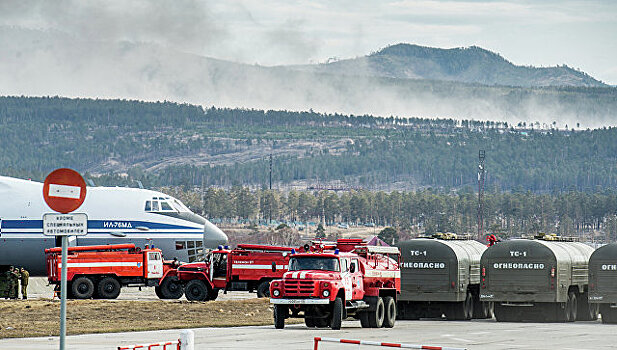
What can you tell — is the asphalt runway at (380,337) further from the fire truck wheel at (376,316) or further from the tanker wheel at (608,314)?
the tanker wheel at (608,314)

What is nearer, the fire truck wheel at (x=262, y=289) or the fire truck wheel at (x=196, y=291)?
the fire truck wheel at (x=196, y=291)

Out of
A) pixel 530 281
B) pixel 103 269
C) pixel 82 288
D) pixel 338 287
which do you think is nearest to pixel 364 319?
pixel 338 287

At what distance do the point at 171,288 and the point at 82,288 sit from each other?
4542 mm

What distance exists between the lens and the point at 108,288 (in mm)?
56875

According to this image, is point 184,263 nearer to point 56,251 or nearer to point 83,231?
point 56,251

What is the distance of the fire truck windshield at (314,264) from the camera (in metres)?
38.8

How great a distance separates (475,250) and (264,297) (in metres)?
10.9

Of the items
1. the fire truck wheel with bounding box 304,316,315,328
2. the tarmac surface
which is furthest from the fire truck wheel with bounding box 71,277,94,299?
the fire truck wheel with bounding box 304,316,315,328

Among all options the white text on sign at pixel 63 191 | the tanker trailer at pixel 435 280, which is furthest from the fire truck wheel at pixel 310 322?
the white text on sign at pixel 63 191

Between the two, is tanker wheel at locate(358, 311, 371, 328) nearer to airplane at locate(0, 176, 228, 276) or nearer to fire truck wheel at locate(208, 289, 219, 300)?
fire truck wheel at locate(208, 289, 219, 300)

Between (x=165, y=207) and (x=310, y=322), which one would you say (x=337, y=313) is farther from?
(x=165, y=207)

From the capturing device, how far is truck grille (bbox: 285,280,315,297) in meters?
37.4

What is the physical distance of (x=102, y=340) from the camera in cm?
3381

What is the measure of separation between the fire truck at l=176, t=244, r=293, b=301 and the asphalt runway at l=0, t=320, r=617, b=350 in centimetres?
1323
